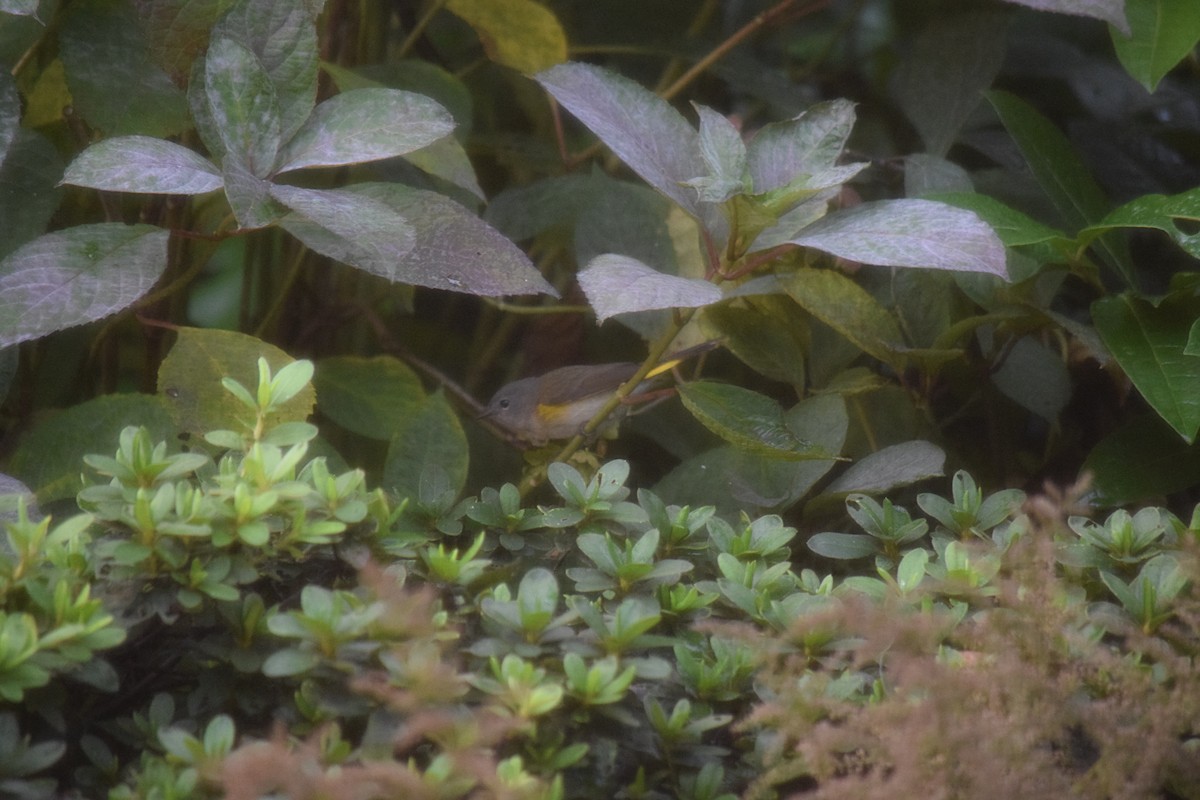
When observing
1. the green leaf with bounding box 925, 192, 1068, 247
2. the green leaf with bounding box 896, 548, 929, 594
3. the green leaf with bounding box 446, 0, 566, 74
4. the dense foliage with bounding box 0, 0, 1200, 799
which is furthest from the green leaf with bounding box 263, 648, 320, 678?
the green leaf with bounding box 446, 0, 566, 74

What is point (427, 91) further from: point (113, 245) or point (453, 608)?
point (453, 608)

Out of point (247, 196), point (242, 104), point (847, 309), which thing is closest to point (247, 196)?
point (247, 196)

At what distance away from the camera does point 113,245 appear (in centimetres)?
85

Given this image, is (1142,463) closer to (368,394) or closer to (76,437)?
(368,394)

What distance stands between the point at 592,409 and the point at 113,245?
0.49 metres

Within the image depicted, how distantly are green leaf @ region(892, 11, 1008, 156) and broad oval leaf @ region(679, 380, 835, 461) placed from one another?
0.51m

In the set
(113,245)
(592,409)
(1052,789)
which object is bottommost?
(592,409)

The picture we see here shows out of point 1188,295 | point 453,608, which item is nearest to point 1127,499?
point 1188,295

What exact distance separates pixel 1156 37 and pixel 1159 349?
34 centimetres

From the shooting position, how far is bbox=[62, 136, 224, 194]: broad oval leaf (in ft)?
2.48

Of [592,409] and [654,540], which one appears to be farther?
[592,409]

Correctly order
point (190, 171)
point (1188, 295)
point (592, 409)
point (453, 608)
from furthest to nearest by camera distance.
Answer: point (592, 409) < point (1188, 295) < point (190, 171) < point (453, 608)

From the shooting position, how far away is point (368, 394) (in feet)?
3.67

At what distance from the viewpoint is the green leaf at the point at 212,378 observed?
876mm
